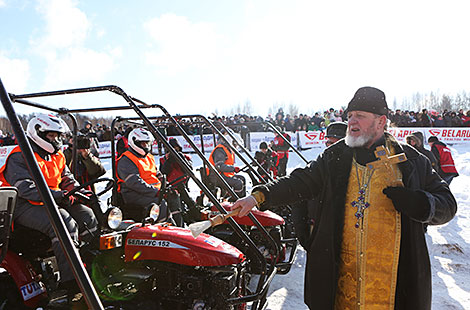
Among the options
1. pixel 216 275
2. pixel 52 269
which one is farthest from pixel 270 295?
pixel 52 269

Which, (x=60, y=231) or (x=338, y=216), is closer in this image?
(x=60, y=231)

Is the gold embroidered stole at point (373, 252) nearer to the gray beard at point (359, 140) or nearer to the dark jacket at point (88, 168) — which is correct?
the gray beard at point (359, 140)

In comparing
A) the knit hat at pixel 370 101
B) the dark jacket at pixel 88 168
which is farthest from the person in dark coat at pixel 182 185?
the knit hat at pixel 370 101

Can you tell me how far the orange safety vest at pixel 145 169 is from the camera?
480 cm

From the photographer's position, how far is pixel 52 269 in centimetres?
301

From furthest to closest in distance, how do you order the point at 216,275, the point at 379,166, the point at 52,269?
1. the point at 52,269
2. the point at 216,275
3. the point at 379,166

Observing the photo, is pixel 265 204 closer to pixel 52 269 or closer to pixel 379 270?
pixel 379 270

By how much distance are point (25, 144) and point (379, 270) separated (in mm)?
1878

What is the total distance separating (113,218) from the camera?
3045mm

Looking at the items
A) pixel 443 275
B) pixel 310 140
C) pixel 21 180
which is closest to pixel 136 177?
pixel 21 180

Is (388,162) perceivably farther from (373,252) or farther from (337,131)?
(337,131)

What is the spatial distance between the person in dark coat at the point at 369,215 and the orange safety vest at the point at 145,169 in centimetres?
306

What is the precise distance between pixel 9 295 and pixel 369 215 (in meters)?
2.79

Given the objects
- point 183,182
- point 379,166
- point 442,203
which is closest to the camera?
point 442,203
